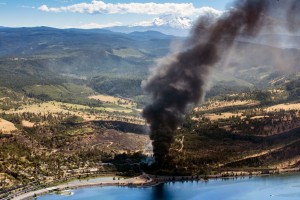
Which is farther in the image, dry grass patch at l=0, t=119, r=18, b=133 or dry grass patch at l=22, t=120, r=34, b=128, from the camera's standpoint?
dry grass patch at l=22, t=120, r=34, b=128

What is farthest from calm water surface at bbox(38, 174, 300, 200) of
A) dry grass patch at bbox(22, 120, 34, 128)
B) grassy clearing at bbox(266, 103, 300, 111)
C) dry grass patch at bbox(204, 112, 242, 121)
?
grassy clearing at bbox(266, 103, 300, 111)

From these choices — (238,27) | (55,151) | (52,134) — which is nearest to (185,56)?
(238,27)

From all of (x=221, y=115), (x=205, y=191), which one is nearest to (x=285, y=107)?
(x=221, y=115)

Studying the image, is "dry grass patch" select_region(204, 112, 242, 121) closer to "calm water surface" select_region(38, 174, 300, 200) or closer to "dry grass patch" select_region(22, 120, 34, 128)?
"calm water surface" select_region(38, 174, 300, 200)

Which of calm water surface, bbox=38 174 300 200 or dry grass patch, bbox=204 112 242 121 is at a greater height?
dry grass patch, bbox=204 112 242 121

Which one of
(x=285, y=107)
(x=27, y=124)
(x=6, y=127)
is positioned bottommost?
(x=6, y=127)

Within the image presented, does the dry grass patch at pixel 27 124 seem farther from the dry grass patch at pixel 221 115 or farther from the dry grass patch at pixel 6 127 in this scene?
the dry grass patch at pixel 221 115

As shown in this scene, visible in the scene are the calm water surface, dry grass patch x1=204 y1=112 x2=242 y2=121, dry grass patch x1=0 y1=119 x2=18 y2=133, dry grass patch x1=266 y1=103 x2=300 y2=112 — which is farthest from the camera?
dry grass patch x1=266 y1=103 x2=300 y2=112

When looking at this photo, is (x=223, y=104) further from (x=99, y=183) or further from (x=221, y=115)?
(x=99, y=183)

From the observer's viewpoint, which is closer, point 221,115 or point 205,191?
point 205,191

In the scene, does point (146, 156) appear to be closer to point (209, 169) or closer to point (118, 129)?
point (209, 169)
